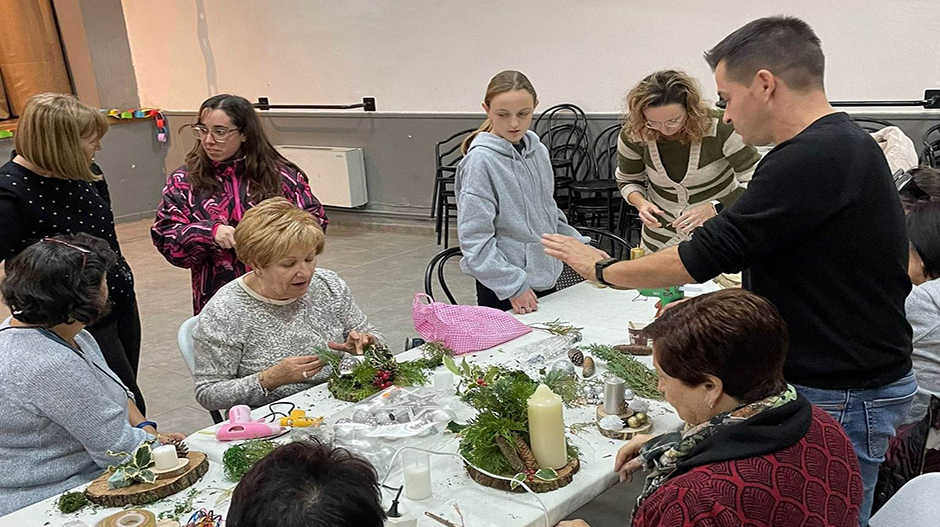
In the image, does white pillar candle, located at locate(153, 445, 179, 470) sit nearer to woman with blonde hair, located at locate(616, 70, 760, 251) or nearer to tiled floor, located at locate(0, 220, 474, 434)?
woman with blonde hair, located at locate(616, 70, 760, 251)

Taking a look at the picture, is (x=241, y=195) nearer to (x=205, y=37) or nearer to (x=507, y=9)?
(x=507, y=9)

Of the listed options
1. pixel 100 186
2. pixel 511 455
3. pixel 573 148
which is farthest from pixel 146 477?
pixel 573 148

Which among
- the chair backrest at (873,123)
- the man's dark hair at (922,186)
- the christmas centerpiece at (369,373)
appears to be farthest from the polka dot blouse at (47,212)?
the chair backrest at (873,123)

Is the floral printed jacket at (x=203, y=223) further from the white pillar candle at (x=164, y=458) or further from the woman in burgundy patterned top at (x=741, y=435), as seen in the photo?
the woman in burgundy patterned top at (x=741, y=435)

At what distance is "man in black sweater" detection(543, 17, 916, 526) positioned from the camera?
63.4 inches

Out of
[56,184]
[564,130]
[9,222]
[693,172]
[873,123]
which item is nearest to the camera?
[9,222]

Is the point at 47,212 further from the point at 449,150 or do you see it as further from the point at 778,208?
the point at 449,150

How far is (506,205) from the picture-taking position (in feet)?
9.54

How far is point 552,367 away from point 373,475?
1169 millimetres

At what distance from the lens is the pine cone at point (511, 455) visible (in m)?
1.69

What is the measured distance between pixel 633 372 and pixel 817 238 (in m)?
0.70

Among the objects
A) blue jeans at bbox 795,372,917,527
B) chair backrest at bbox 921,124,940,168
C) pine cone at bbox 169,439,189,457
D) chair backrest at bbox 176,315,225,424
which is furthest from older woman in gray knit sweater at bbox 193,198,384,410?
chair backrest at bbox 921,124,940,168

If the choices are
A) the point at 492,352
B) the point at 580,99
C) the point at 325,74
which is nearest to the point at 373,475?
the point at 492,352

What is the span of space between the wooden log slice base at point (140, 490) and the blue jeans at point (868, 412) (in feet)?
4.49
